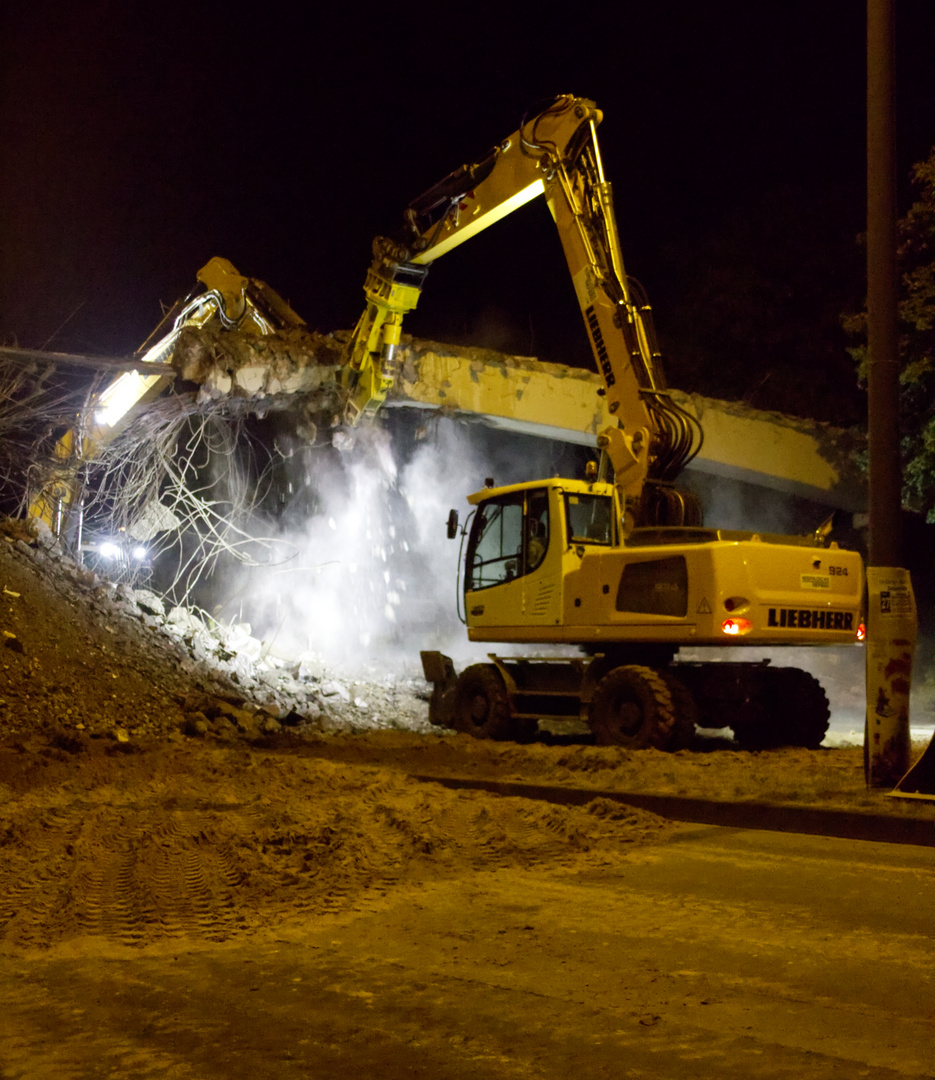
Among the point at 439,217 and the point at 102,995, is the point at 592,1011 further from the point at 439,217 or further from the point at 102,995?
the point at 439,217

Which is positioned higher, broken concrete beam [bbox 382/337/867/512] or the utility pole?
broken concrete beam [bbox 382/337/867/512]

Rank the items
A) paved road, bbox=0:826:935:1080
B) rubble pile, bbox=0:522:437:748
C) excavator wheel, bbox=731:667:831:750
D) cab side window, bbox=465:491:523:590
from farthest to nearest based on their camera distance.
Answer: cab side window, bbox=465:491:523:590 < rubble pile, bbox=0:522:437:748 < excavator wheel, bbox=731:667:831:750 < paved road, bbox=0:826:935:1080

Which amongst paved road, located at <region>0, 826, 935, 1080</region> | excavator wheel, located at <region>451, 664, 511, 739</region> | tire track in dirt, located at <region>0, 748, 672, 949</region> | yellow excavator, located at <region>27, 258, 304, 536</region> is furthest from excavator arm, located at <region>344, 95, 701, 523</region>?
paved road, located at <region>0, 826, 935, 1080</region>

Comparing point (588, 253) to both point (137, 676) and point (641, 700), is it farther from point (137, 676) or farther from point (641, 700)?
point (137, 676)

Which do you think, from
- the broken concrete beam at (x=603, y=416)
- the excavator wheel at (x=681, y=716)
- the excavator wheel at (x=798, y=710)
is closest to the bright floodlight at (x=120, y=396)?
the broken concrete beam at (x=603, y=416)

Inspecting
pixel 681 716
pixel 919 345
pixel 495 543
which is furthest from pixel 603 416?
pixel 681 716

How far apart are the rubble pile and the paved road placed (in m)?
7.72

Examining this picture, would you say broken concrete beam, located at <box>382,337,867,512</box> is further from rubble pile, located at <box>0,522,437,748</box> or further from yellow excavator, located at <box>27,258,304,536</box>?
rubble pile, located at <box>0,522,437,748</box>

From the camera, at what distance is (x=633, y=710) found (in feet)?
39.3

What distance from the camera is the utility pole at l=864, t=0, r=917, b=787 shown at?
8.20 metres

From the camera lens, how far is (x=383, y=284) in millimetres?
17594

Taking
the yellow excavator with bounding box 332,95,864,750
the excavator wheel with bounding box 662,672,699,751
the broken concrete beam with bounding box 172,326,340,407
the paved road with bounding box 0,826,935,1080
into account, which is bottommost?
the paved road with bounding box 0,826,935,1080

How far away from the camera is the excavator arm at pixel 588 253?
40.4 feet

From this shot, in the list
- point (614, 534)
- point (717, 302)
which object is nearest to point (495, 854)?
point (614, 534)
